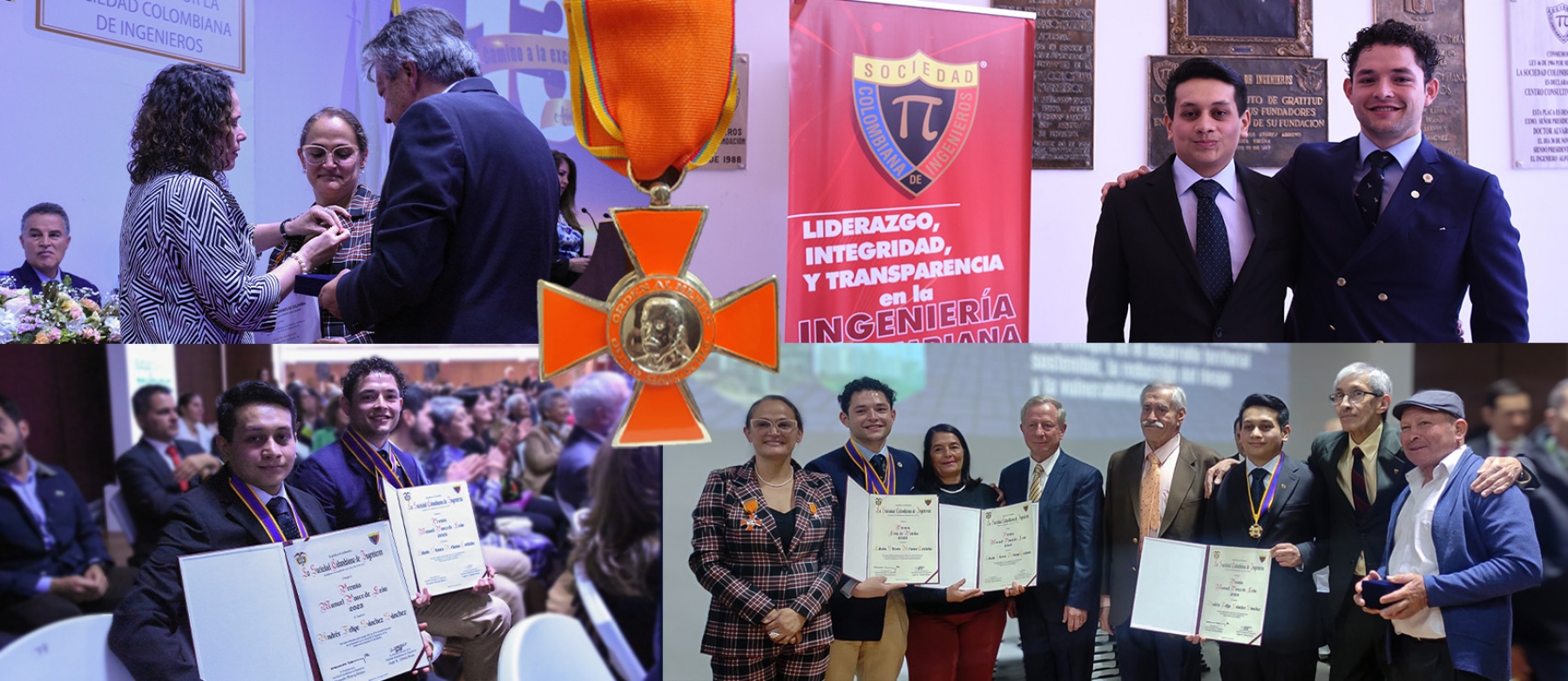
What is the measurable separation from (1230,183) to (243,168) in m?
4.00

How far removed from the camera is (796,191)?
4.46m

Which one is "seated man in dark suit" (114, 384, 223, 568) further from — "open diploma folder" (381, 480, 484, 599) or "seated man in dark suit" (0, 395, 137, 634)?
"open diploma folder" (381, 480, 484, 599)

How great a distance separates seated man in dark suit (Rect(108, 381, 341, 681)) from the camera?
1.80 m

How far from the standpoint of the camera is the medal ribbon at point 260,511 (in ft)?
6.09

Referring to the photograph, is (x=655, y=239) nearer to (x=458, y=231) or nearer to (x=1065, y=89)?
(x=458, y=231)

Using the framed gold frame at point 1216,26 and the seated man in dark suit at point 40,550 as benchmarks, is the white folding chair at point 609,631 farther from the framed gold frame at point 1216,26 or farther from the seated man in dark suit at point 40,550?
the framed gold frame at point 1216,26

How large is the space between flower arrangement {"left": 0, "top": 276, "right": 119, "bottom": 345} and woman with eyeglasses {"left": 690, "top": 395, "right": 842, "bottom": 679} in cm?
288

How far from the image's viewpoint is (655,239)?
1.55 m

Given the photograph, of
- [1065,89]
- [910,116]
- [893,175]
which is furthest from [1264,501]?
[1065,89]

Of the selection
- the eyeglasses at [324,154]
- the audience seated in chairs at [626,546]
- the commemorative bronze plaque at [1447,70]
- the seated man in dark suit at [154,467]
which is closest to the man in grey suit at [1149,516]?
the audience seated in chairs at [626,546]

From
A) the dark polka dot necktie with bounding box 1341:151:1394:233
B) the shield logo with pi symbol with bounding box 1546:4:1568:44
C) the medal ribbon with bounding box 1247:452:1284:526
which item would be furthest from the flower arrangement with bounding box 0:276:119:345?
the shield logo with pi symbol with bounding box 1546:4:1568:44

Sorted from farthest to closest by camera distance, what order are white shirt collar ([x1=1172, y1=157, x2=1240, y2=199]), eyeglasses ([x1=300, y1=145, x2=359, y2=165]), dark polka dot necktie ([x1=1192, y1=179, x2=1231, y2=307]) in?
1. eyeglasses ([x1=300, y1=145, x2=359, y2=165])
2. white shirt collar ([x1=1172, y1=157, x2=1240, y2=199])
3. dark polka dot necktie ([x1=1192, y1=179, x2=1231, y2=307])

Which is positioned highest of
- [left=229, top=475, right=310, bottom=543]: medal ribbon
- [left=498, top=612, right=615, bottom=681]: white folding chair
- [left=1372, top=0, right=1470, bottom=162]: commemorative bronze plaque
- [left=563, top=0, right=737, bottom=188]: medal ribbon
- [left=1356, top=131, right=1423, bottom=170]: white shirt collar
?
[left=1372, top=0, right=1470, bottom=162]: commemorative bronze plaque

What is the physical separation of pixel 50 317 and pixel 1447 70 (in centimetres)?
602
